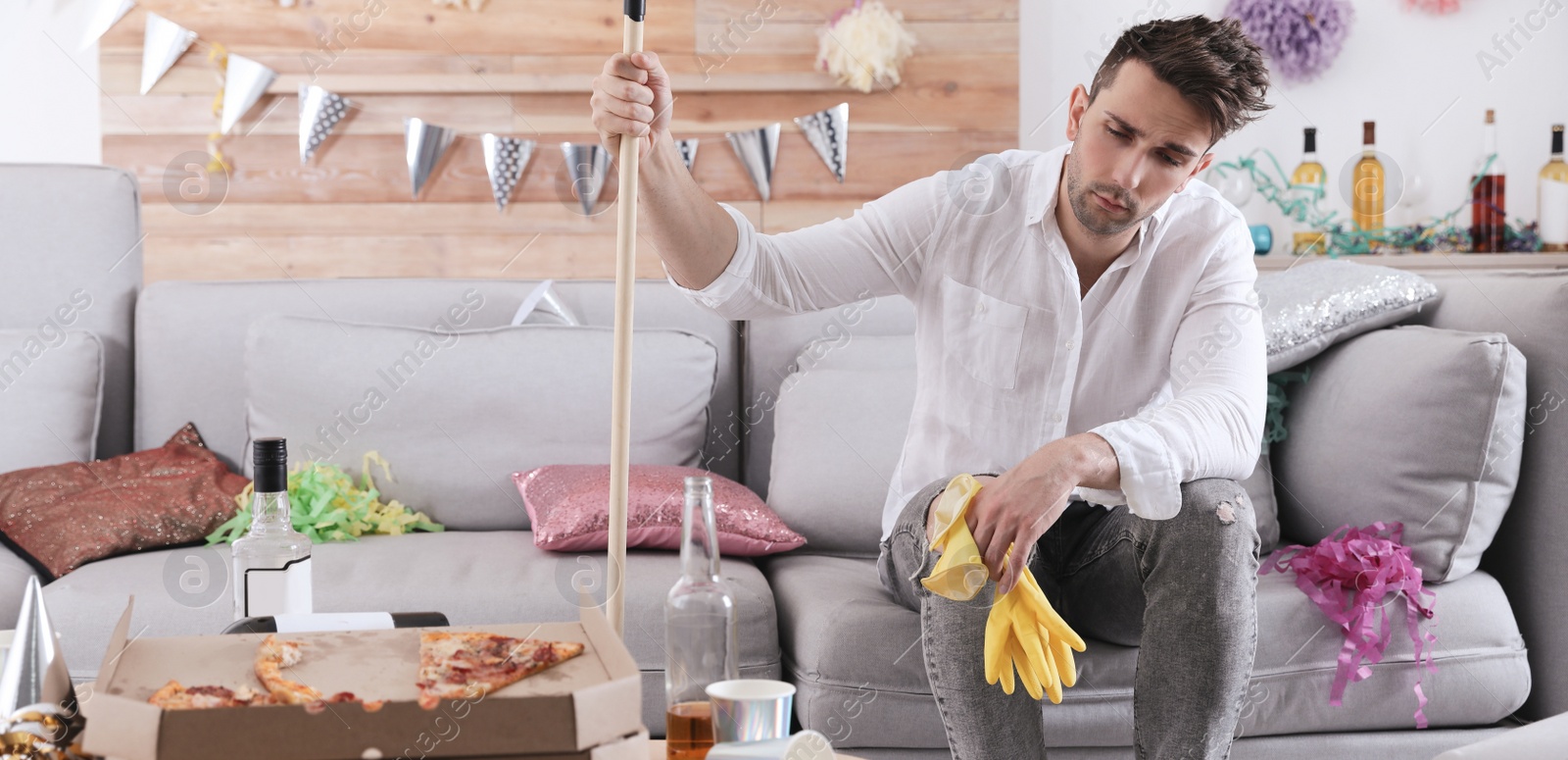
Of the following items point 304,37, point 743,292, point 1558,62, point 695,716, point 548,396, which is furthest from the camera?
point 1558,62

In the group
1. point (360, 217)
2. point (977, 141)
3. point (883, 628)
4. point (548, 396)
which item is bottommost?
point (883, 628)

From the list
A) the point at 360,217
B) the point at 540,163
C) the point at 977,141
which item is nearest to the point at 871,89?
the point at 977,141

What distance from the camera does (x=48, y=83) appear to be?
2.71m

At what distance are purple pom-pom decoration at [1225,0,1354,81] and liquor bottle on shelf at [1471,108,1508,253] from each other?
40 cm

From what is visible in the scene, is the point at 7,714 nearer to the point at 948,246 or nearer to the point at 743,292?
the point at 743,292

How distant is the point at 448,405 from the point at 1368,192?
85.2 inches

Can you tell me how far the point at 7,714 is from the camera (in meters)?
0.73

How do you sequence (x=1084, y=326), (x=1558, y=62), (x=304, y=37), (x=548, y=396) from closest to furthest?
(x=1084, y=326), (x=548, y=396), (x=304, y=37), (x=1558, y=62)

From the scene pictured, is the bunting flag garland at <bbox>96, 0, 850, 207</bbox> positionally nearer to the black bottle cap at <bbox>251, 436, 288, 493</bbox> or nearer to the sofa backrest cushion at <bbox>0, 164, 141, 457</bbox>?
the sofa backrest cushion at <bbox>0, 164, 141, 457</bbox>

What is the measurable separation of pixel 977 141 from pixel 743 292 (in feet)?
5.23

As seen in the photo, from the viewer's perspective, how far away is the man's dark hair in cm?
126

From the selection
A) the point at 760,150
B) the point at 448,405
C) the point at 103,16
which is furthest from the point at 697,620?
the point at 103,16

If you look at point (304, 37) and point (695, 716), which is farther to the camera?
point (304, 37)

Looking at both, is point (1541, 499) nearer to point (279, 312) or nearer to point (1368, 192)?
point (1368, 192)
